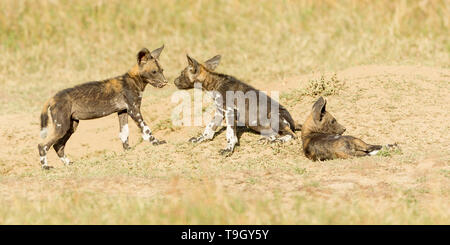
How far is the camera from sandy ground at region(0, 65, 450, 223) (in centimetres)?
924

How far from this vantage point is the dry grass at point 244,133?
8.12 m

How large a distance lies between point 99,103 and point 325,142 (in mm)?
4029

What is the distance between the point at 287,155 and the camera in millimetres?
11609

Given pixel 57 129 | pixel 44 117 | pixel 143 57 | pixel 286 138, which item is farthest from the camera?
pixel 143 57

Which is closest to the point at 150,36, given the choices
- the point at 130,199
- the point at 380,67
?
the point at 380,67

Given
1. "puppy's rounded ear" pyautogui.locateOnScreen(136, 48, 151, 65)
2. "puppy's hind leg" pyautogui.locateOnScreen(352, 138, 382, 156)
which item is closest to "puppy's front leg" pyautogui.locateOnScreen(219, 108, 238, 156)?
"puppy's rounded ear" pyautogui.locateOnScreen(136, 48, 151, 65)

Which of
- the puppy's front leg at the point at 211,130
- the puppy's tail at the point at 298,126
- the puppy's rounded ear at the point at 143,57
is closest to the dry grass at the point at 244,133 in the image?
the puppy's front leg at the point at 211,130

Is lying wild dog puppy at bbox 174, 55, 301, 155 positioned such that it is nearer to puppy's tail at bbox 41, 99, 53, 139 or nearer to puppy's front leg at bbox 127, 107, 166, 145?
puppy's front leg at bbox 127, 107, 166, 145

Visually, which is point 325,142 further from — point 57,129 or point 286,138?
point 57,129

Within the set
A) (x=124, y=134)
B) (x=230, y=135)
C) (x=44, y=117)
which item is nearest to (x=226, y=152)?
(x=230, y=135)

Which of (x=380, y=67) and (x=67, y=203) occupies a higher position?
(x=380, y=67)

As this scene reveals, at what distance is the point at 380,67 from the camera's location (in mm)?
16609

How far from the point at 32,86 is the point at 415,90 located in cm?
1182
